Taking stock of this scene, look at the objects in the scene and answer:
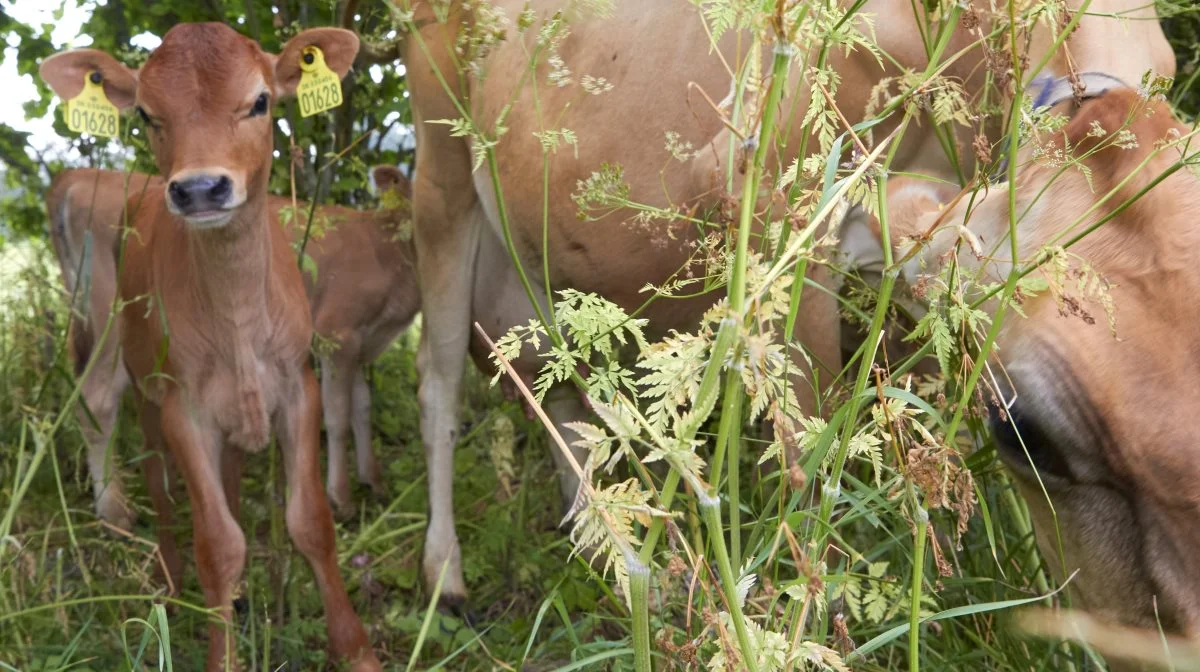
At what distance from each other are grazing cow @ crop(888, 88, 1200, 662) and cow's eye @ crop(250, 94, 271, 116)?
7.38ft

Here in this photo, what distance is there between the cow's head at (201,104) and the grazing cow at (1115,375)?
204 cm

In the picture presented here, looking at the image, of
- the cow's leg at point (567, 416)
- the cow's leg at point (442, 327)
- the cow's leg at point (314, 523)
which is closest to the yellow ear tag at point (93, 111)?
the cow's leg at point (314, 523)

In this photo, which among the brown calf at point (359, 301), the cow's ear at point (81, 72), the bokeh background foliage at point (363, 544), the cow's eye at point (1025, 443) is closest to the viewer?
the cow's eye at point (1025, 443)

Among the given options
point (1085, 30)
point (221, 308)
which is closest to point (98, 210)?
point (221, 308)

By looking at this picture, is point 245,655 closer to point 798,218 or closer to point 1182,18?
point 798,218

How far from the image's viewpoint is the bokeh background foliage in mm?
2602

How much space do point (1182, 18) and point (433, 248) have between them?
8.69 feet

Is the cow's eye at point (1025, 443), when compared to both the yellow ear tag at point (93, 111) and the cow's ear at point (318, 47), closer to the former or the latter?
the cow's ear at point (318, 47)

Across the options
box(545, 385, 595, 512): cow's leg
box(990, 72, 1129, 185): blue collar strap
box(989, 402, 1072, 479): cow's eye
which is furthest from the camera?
box(545, 385, 595, 512): cow's leg

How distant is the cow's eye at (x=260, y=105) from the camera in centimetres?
352

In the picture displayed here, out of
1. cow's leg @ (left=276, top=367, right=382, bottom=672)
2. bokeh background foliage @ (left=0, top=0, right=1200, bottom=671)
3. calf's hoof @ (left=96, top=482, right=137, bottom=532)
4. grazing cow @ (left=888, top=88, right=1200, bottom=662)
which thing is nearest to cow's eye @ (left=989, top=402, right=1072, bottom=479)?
grazing cow @ (left=888, top=88, right=1200, bottom=662)

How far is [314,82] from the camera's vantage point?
12.4ft

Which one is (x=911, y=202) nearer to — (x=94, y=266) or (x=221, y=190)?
A: (x=221, y=190)

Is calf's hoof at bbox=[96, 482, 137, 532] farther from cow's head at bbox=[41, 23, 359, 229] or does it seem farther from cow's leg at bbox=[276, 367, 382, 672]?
cow's head at bbox=[41, 23, 359, 229]
